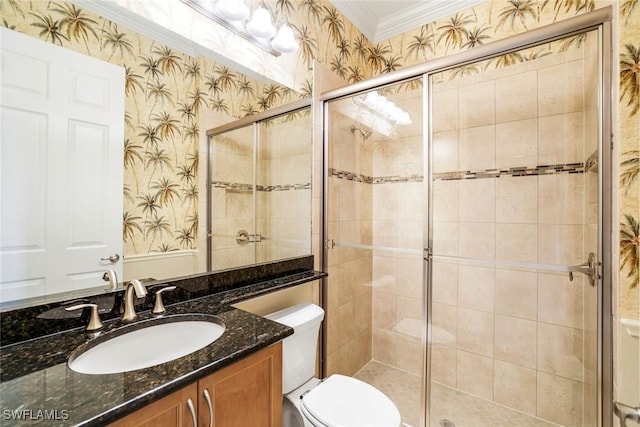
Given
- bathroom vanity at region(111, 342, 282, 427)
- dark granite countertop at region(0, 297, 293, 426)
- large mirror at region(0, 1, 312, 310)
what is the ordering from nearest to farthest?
dark granite countertop at region(0, 297, 293, 426), bathroom vanity at region(111, 342, 282, 427), large mirror at region(0, 1, 312, 310)

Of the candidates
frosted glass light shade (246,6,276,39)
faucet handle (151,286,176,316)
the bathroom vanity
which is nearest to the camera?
the bathroom vanity

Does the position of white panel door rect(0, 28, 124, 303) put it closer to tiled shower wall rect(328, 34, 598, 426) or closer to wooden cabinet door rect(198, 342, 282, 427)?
wooden cabinet door rect(198, 342, 282, 427)

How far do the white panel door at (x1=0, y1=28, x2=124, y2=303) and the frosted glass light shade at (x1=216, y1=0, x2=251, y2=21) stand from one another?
1.95 ft

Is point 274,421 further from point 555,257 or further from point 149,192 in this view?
point 555,257

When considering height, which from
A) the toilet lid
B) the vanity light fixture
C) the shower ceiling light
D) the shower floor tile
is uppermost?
the vanity light fixture

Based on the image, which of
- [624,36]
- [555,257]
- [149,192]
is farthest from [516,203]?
[149,192]

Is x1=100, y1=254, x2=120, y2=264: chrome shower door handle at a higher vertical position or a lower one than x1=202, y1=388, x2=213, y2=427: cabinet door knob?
higher

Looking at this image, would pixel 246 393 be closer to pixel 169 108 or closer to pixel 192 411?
pixel 192 411

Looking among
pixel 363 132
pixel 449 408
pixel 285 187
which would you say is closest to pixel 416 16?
pixel 363 132

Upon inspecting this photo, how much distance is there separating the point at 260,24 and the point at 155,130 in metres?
0.80

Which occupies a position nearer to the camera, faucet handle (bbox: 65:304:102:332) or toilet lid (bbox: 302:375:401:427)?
faucet handle (bbox: 65:304:102:332)

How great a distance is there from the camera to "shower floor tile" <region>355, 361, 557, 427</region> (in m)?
1.73

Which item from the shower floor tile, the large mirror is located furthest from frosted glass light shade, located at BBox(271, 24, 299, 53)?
the shower floor tile

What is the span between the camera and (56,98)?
0.89 m
